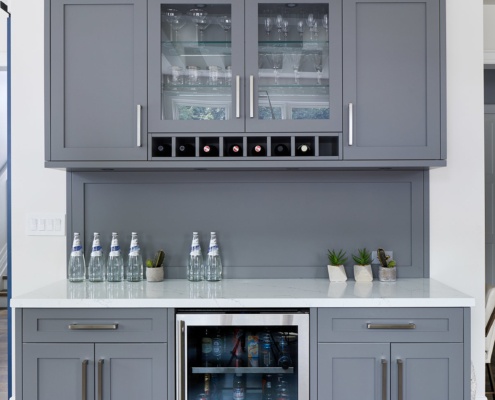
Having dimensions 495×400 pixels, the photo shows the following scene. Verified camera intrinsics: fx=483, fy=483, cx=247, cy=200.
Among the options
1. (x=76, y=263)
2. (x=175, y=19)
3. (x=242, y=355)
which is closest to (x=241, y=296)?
(x=242, y=355)

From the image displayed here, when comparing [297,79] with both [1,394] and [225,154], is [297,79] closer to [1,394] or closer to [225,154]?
[225,154]

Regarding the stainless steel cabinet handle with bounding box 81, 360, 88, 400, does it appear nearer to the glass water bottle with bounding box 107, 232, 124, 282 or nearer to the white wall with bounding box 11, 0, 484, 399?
the glass water bottle with bounding box 107, 232, 124, 282

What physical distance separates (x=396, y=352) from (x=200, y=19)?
5.73 feet

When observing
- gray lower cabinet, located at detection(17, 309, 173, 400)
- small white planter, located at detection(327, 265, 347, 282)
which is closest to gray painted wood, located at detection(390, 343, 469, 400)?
small white planter, located at detection(327, 265, 347, 282)

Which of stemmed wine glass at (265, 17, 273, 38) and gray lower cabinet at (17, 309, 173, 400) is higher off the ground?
stemmed wine glass at (265, 17, 273, 38)

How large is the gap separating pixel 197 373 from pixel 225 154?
1025 mm

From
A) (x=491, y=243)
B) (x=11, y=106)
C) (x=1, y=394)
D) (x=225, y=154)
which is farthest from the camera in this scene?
(x=491, y=243)

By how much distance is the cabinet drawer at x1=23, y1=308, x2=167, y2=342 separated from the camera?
2002 mm

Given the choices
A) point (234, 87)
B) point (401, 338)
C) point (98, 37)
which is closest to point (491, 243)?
point (401, 338)

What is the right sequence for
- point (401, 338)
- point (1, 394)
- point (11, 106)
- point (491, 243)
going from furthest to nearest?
point (491, 243) → point (1, 394) → point (11, 106) → point (401, 338)

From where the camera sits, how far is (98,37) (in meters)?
2.24

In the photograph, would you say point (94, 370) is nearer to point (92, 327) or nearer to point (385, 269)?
point (92, 327)

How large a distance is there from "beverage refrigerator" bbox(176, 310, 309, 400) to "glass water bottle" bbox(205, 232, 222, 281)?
0.44 metres

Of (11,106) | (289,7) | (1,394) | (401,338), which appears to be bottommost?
(1,394)
